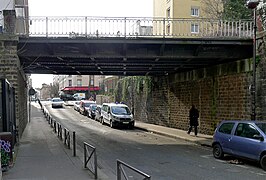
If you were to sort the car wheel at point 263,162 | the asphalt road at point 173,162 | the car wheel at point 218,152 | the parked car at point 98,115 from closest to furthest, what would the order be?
the asphalt road at point 173,162 < the car wheel at point 263,162 < the car wheel at point 218,152 < the parked car at point 98,115

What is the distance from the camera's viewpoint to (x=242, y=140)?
1202 centimetres

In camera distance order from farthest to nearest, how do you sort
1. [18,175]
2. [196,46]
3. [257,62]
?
[196,46], [257,62], [18,175]

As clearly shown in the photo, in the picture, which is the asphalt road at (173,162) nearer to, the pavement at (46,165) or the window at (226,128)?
the pavement at (46,165)

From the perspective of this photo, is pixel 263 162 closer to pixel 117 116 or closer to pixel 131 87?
pixel 117 116

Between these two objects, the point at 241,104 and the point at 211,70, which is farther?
the point at 211,70

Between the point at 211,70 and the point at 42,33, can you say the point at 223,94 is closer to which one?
the point at 211,70

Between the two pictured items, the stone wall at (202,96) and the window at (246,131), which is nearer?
the window at (246,131)

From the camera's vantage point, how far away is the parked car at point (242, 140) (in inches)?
443

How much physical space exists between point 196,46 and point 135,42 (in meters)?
3.17

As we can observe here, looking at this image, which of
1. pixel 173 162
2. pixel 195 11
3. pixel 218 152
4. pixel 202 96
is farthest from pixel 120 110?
pixel 195 11

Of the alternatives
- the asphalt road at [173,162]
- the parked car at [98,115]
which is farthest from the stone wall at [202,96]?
the parked car at [98,115]

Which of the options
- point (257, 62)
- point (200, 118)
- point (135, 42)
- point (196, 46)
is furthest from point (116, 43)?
point (200, 118)

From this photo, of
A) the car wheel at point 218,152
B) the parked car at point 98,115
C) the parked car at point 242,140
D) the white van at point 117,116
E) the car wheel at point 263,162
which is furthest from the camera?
the parked car at point 98,115

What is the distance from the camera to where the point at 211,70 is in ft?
70.2
